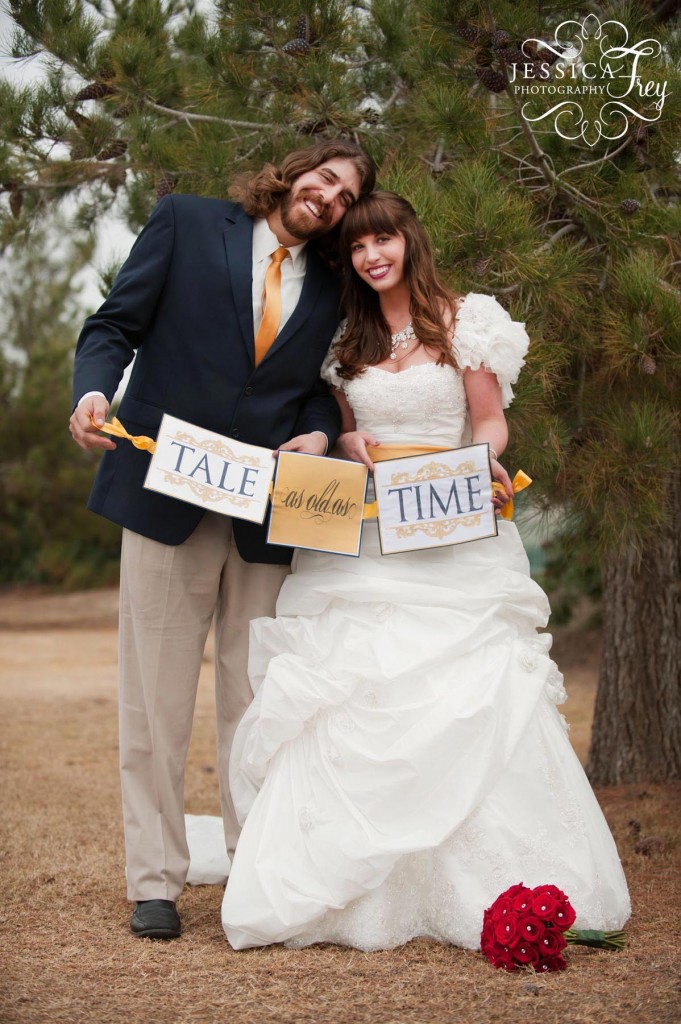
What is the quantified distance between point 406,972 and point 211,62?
254cm

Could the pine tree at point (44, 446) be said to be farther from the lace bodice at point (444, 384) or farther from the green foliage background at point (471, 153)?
the lace bodice at point (444, 384)

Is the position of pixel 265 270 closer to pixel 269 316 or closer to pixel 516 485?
pixel 269 316

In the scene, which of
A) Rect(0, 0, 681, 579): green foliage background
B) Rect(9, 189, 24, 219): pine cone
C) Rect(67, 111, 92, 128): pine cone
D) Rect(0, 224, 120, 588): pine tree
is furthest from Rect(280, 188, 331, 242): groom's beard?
Rect(0, 224, 120, 588): pine tree

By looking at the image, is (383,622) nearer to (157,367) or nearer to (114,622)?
(157,367)

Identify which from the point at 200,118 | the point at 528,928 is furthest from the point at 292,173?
the point at 528,928

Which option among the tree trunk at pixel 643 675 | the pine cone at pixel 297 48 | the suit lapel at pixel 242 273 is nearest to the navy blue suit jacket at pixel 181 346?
the suit lapel at pixel 242 273

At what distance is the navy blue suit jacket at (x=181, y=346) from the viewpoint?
2490 millimetres

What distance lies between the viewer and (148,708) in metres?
2.54

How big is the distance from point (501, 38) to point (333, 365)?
89cm

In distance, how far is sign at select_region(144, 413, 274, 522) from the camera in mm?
2357

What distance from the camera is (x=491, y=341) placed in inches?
100

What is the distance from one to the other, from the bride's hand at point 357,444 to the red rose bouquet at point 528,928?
105 centimetres

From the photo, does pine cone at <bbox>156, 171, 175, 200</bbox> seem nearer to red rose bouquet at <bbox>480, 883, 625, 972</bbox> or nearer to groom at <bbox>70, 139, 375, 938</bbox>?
groom at <bbox>70, 139, 375, 938</bbox>

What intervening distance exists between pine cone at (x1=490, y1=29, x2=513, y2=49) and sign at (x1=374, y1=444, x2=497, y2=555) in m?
0.97
